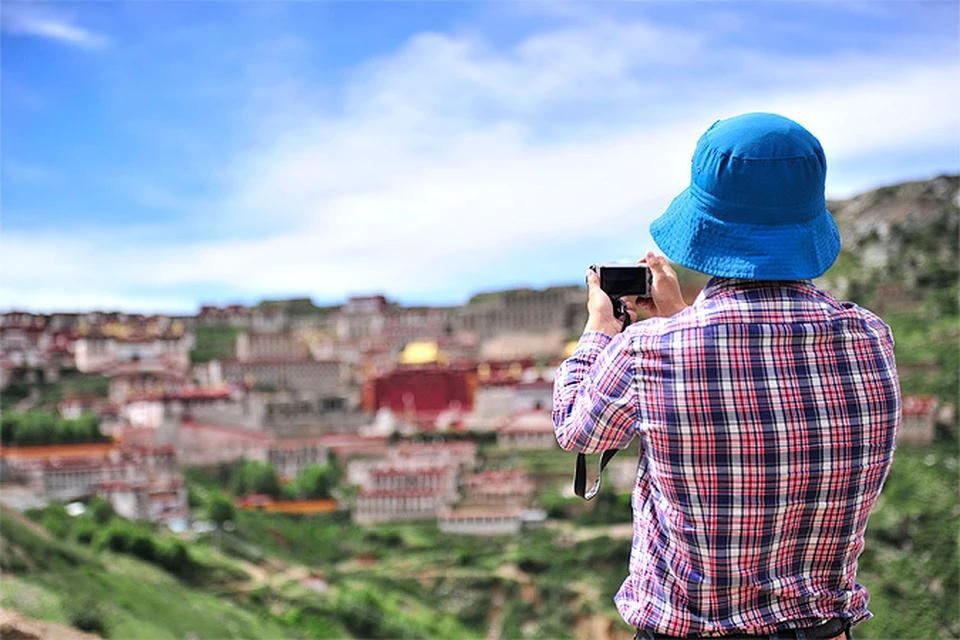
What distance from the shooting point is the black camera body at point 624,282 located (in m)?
0.81

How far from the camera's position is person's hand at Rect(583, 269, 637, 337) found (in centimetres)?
78

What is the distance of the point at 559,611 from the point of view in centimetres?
1116

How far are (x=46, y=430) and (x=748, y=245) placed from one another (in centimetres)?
1758

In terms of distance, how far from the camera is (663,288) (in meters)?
0.82

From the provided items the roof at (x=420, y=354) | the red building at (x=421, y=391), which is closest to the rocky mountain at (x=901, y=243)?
the red building at (x=421, y=391)

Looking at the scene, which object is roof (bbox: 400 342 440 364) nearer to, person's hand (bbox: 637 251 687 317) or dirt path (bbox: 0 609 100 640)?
dirt path (bbox: 0 609 100 640)

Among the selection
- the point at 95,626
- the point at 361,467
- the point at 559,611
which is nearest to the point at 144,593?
the point at 95,626

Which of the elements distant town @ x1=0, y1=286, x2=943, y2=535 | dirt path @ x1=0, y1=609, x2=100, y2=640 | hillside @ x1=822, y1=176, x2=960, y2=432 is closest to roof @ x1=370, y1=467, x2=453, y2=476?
distant town @ x1=0, y1=286, x2=943, y2=535

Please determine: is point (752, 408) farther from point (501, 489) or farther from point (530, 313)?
point (530, 313)

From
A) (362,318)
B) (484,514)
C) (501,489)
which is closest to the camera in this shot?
(484,514)

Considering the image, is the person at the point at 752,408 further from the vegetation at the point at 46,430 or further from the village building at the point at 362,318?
the village building at the point at 362,318

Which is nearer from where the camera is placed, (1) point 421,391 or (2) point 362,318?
(1) point 421,391

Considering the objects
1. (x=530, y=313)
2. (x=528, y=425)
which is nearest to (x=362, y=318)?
(x=530, y=313)

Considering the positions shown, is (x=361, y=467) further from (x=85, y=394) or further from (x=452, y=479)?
(x=85, y=394)
